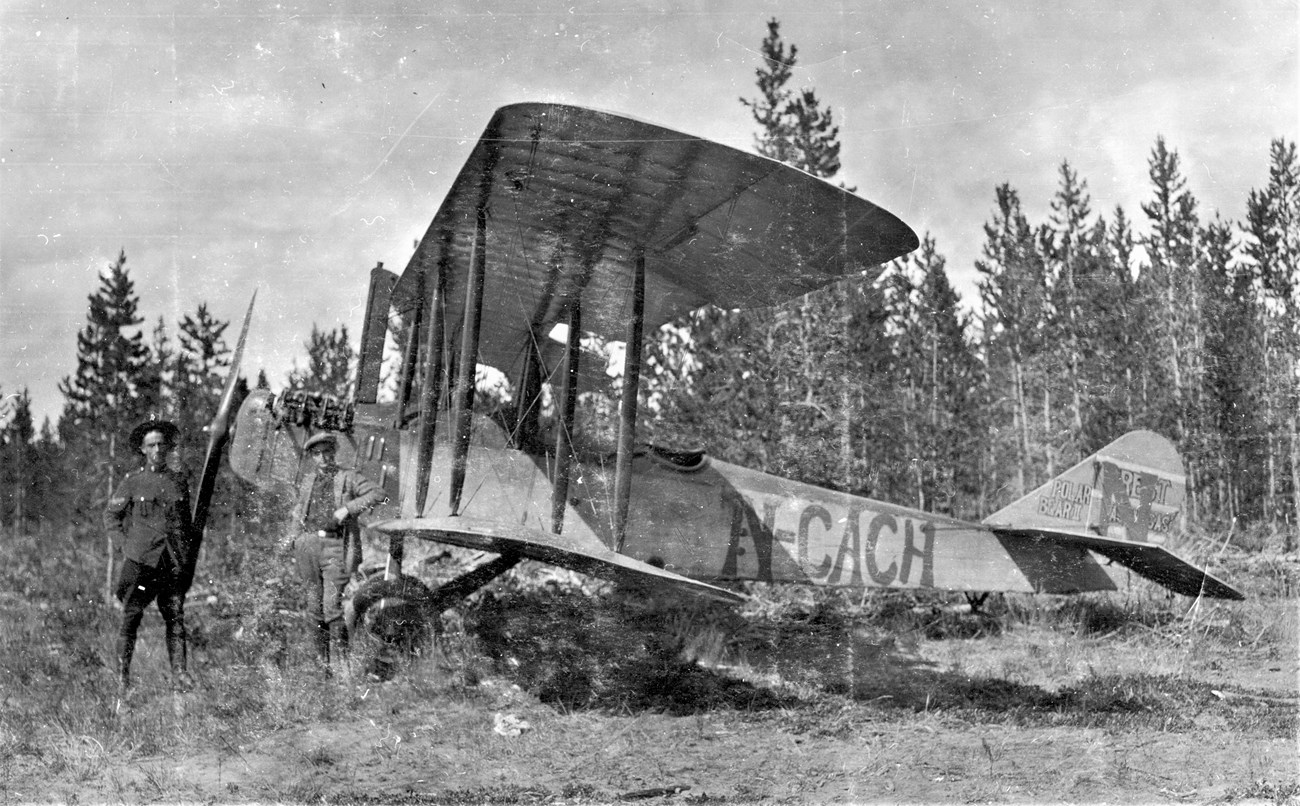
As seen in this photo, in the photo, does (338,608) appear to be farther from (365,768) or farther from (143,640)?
(143,640)

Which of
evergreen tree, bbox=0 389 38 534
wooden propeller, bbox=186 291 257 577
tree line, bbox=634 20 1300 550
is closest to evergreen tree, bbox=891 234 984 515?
tree line, bbox=634 20 1300 550

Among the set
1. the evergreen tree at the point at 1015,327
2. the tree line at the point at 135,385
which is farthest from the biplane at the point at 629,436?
the evergreen tree at the point at 1015,327

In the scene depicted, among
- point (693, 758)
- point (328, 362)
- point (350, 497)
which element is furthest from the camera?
point (328, 362)

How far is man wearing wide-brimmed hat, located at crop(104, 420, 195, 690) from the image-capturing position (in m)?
4.59

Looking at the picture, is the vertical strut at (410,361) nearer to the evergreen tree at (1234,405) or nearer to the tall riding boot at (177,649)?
the tall riding boot at (177,649)

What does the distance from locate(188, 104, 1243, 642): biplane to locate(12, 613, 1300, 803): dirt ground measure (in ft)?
2.63

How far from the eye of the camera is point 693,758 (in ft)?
11.8

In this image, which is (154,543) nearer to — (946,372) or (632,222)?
(632,222)

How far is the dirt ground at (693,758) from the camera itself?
305 cm

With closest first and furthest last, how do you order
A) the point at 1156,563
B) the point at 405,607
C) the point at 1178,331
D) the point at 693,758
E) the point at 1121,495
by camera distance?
the point at 693,758 → the point at 405,607 → the point at 1156,563 → the point at 1121,495 → the point at 1178,331

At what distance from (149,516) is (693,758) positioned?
328 cm

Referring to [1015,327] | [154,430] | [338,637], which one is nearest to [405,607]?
[338,637]

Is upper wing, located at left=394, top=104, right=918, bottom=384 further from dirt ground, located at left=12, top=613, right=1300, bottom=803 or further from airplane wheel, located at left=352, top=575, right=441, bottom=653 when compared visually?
dirt ground, located at left=12, top=613, right=1300, bottom=803

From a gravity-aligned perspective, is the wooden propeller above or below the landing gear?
above
